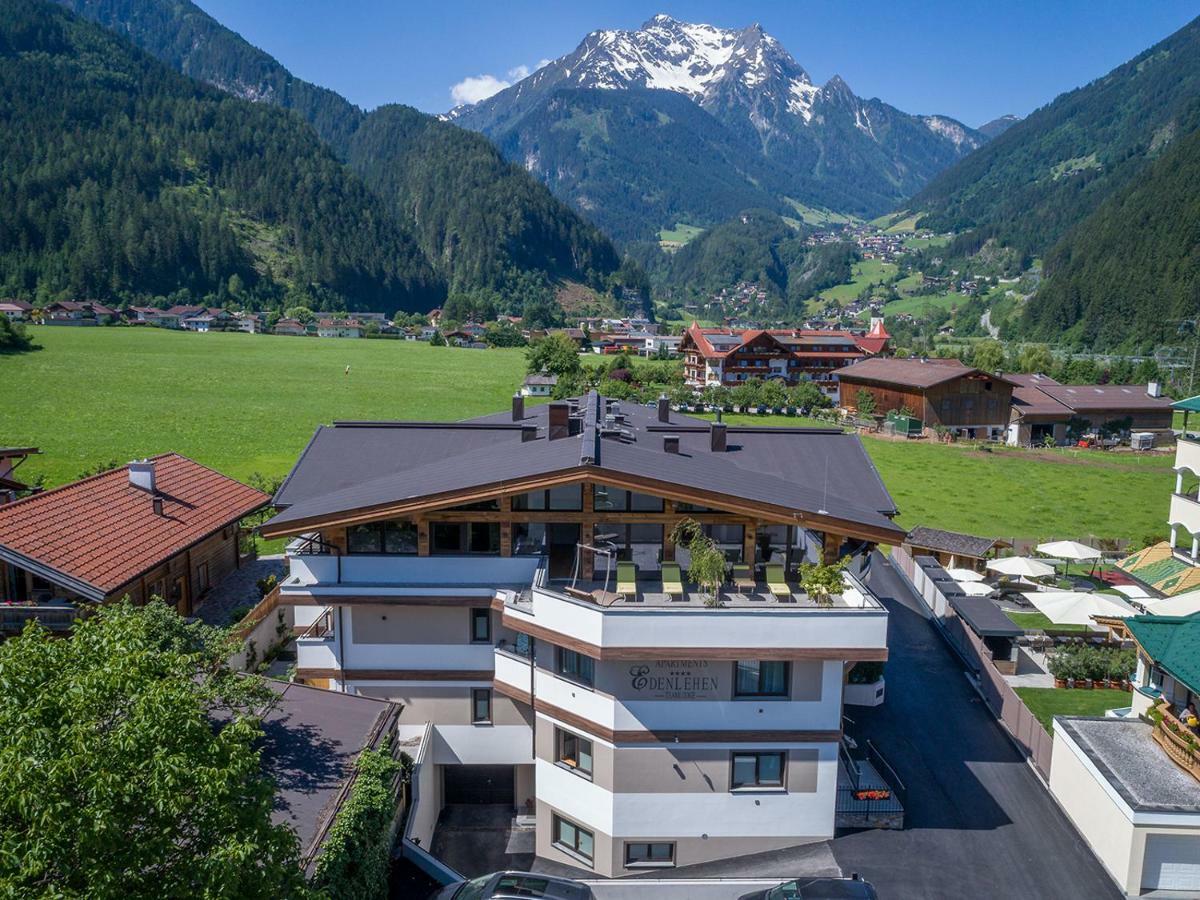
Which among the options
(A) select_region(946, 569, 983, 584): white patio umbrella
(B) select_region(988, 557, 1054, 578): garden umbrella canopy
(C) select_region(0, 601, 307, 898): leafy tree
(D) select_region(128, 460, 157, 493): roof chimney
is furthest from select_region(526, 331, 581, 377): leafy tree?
(C) select_region(0, 601, 307, 898): leafy tree

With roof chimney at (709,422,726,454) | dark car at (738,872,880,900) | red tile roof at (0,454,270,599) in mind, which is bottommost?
dark car at (738,872,880,900)

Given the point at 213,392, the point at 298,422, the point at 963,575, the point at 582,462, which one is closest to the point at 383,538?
the point at 582,462

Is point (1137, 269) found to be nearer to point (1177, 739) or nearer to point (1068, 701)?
point (1068, 701)

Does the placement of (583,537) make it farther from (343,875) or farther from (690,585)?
(343,875)

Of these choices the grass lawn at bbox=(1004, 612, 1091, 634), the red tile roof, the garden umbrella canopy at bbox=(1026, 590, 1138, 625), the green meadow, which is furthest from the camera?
the green meadow

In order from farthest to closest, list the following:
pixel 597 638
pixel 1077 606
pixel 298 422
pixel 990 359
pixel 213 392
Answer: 1. pixel 990 359
2. pixel 213 392
3. pixel 298 422
4. pixel 1077 606
5. pixel 597 638

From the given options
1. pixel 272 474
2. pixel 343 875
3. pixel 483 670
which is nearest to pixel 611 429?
pixel 483 670

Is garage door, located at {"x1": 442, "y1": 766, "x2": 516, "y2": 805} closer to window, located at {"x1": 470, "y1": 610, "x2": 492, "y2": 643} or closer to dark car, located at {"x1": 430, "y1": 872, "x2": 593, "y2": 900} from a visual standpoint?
window, located at {"x1": 470, "y1": 610, "x2": 492, "y2": 643}
